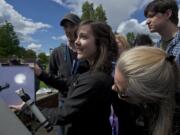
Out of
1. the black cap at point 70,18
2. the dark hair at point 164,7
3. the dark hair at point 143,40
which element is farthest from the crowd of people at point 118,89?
the dark hair at point 143,40

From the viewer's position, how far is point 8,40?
90875mm

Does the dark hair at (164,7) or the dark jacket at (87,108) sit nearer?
the dark jacket at (87,108)

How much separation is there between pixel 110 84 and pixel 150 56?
623 mm

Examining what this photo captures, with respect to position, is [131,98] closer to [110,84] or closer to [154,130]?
[154,130]

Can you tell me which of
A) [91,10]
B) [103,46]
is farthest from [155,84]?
[91,10]

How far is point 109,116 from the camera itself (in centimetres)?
284

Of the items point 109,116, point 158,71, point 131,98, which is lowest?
point 109,116

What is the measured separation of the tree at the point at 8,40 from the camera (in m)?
86.9

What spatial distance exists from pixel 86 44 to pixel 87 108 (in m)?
0.65

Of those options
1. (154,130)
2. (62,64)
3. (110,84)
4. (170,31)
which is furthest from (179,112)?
(62,64)

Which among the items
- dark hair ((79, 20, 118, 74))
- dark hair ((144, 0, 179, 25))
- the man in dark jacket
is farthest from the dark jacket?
dark hair ((144, 0, 179, 25))

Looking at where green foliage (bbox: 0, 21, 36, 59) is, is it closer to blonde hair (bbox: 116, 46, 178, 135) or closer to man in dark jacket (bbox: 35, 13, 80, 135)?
man in dark jacket (bbox: 35, 13, 80, 135)

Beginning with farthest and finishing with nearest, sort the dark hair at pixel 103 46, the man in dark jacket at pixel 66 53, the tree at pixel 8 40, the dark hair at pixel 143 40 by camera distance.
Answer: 1. the tree at pixel 8 40
2. the dark hair at pixel 143 40
3. the man in dark jacket at pixel 66 53
4. the dark hair at pixel 103 46

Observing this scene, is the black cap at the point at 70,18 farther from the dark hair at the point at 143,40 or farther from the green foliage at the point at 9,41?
the green foliage at the point at 9,41
